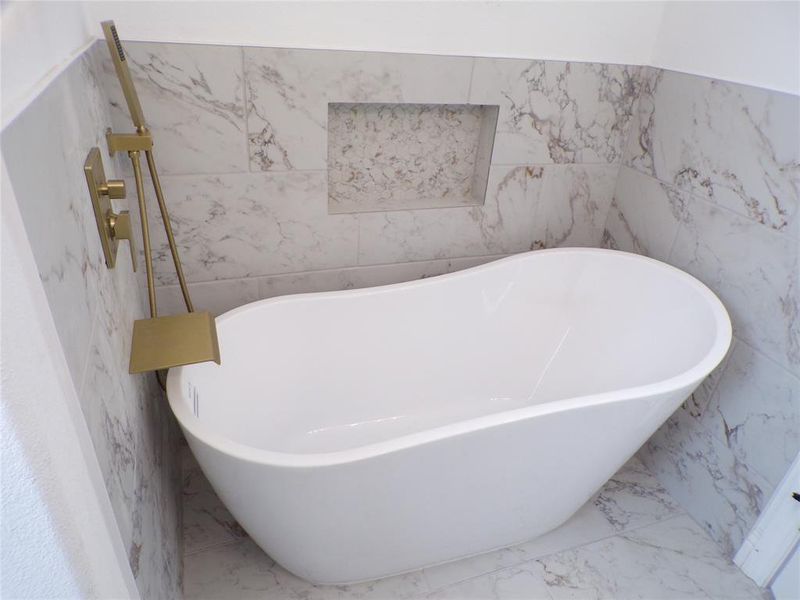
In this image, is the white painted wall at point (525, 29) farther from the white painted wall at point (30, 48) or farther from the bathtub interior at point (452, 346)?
the bathtub interior at point (452, 346)

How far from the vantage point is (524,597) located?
5.11 feet

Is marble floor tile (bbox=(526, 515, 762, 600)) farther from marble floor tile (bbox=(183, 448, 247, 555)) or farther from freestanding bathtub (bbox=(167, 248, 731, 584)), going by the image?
marble floor tile (bbox=(183, 448, 247, 555))

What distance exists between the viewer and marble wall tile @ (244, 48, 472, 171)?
4.95 feet

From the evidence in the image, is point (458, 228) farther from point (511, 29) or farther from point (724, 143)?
point (724, 143)

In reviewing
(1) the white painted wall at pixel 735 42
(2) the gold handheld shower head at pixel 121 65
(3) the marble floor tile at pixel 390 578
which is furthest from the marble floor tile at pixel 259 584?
(1) the white painted wall at pixel 735 42

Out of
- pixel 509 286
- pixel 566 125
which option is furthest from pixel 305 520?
pixel 566 125

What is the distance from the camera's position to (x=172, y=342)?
1.24m

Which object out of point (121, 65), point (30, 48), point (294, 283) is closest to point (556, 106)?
point (294, 283)

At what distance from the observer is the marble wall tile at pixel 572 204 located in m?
2.00

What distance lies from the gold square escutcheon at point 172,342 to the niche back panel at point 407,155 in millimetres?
643

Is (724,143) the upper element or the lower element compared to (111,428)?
upper

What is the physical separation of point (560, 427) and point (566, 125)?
1.11m

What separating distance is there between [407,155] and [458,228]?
314 mm

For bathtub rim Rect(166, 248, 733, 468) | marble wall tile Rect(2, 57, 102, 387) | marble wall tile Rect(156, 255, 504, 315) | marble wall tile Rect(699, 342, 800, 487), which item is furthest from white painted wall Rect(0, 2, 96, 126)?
marble wall tile Rect(699, 342, 800, 487)
